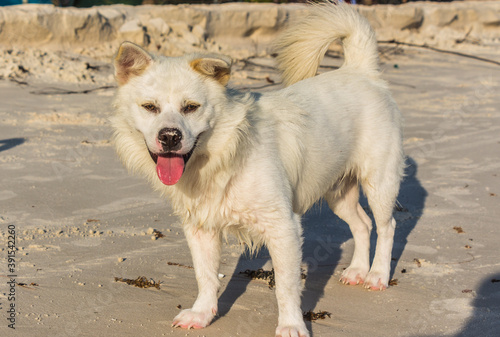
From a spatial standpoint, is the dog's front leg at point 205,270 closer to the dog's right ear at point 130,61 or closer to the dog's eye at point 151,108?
the dog's eye at point 151,108

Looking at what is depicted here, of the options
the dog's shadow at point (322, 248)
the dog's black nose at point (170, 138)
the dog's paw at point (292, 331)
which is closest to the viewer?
the dog's black nose at point (170, 138)

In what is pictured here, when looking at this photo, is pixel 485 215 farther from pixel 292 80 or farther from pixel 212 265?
pixel 212 265

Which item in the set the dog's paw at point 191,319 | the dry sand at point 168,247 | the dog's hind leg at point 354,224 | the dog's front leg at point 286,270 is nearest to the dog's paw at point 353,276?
the dog's hind leg at point 354,224

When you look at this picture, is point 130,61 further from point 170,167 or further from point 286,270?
point 286,270

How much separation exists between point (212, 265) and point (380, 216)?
1527mm

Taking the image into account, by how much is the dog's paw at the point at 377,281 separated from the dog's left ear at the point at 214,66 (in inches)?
77.5

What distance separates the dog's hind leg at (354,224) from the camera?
4879 mm

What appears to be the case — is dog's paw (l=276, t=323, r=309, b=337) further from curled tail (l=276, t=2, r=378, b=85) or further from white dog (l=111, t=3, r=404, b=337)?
curled tail (l=276, t=2, r=378, b=85)

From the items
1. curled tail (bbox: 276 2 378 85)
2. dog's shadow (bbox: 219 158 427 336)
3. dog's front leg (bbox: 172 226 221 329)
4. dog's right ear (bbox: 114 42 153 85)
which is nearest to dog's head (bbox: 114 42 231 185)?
dog's right ear (bbox: 114 42 153 85)

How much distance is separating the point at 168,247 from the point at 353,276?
4.93 feet

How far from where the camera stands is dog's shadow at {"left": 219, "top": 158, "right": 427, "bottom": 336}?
175 inches

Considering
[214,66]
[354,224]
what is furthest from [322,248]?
[214,66]

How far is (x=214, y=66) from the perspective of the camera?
3703mm

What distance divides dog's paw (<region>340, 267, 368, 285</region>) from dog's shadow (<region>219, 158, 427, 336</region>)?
127 millimetres
